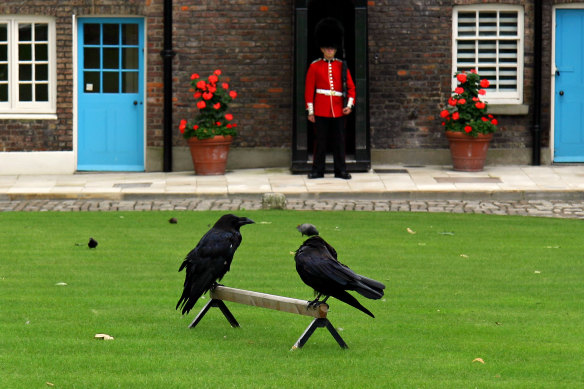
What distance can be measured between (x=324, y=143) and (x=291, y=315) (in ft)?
32.0

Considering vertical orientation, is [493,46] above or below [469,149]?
above

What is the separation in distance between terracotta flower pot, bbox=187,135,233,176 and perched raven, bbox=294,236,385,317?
11168 mm

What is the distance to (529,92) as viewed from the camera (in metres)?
19.8

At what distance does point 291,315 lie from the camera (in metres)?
8.85

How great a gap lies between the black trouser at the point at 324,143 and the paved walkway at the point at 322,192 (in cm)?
25

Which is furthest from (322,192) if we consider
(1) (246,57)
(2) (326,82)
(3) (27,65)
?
(3) (27,65)

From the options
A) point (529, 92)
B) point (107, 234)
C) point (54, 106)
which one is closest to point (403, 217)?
point (107, 234)

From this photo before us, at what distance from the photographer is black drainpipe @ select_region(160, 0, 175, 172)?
63.6ft

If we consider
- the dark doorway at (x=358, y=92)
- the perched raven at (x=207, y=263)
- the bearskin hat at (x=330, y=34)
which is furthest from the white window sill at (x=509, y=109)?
the perched raven at (x=207, y=263)

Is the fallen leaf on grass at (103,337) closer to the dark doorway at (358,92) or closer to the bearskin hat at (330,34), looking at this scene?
the bearskin hat at (330,34)

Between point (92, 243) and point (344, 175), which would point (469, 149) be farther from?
point (92, 243)

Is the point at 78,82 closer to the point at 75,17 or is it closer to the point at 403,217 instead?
the point at 75,17

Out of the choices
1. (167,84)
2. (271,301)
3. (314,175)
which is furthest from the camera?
(167,84)

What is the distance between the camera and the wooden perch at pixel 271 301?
7504mm
